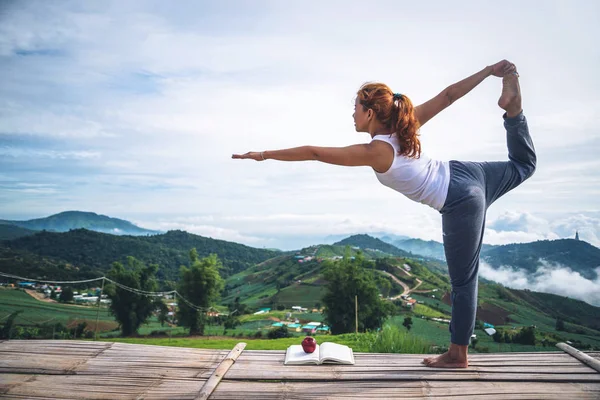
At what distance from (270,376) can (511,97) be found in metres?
2.47

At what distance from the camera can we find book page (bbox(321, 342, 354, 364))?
115 inches

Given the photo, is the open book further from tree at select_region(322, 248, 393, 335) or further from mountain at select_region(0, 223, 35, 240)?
mountain at select_region(0, 223, 35, 240)

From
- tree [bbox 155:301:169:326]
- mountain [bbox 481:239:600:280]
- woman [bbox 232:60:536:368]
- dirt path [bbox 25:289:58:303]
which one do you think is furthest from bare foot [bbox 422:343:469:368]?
mountain [bbox 481:239:600:280]

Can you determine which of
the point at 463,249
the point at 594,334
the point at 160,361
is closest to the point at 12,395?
the point at 160,361

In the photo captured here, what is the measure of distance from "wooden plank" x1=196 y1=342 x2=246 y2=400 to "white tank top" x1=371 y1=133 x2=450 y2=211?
1.63 m

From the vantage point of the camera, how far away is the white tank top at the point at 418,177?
2.53 m

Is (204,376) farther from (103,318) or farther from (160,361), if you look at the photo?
(103,318)

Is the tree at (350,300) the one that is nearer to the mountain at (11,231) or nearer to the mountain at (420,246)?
the mountain at (11,231)

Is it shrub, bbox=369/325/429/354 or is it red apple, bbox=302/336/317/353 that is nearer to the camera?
red apple, bbox=302/336/317/353

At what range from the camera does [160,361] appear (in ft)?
9.87

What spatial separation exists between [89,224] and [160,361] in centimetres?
14345

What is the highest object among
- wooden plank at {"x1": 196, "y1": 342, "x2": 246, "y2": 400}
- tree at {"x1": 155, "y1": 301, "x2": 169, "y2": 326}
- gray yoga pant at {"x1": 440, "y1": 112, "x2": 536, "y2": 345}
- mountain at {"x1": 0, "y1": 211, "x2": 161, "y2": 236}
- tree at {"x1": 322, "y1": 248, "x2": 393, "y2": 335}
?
mountain at {"x1": 0, "y1": 211, "x2": 161, "y2": 236}

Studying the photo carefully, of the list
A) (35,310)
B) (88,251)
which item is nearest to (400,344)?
(35,310)

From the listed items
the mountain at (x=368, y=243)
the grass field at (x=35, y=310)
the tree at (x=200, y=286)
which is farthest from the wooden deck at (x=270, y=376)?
the mountain at (x=368, y=243)
